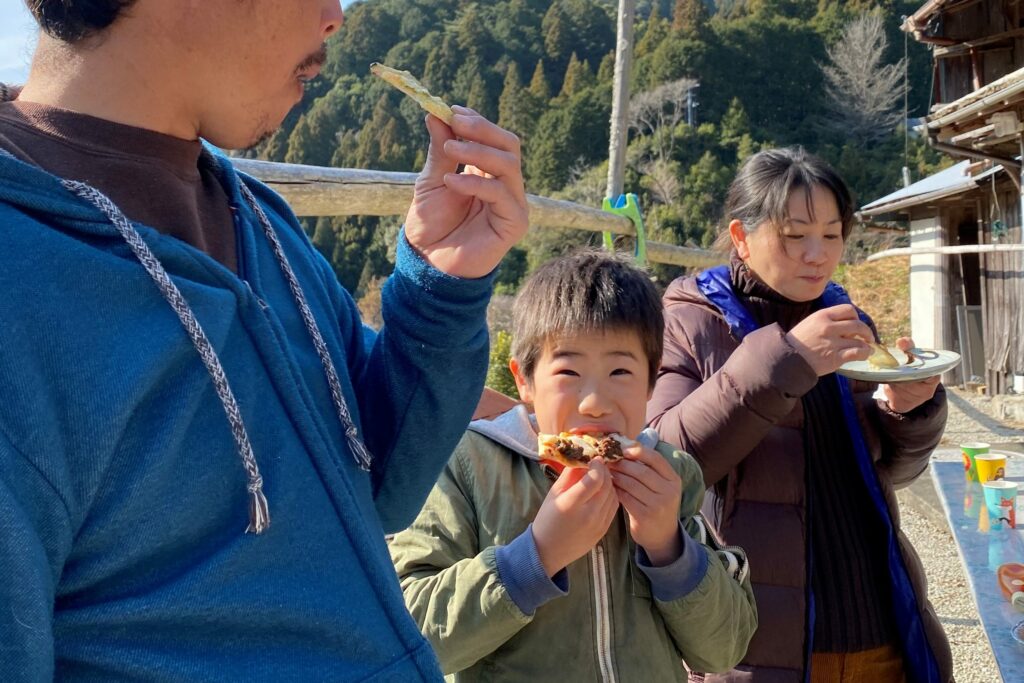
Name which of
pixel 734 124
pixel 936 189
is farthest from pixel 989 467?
pixel 734 124

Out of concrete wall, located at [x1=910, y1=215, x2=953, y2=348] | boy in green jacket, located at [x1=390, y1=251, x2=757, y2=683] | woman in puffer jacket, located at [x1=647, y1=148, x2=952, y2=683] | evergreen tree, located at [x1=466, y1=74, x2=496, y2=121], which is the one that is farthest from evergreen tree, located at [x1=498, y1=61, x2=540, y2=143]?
boy in green jacket, located at [x1=390, y1=251, x2=757, y2=683]

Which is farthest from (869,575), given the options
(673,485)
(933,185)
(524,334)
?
(933,185)

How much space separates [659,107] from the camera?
33344mm

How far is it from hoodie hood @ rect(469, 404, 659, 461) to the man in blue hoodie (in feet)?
2.05

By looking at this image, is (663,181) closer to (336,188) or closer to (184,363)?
(336,188)

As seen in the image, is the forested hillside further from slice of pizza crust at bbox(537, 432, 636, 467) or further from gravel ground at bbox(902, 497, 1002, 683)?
slice of pizza crust at bbox(537, 432, 636, 467)

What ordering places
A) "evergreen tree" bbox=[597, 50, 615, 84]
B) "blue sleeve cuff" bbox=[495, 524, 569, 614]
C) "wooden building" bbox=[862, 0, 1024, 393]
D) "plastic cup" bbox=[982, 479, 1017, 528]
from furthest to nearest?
"evergreen tree" bbox=[597, 50, 615, 84] → "wooden building" bbox=[862, 0, 1024, 393] → "plastic cup" bbox=[982, 479, 1017, 528] → "blue sleeve cuff" bbox=[495, 524, 569, 614]

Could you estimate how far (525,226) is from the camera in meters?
1.19

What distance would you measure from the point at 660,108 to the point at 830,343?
32746mm

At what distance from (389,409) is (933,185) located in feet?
51.1

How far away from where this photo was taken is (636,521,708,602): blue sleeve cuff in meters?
1.62

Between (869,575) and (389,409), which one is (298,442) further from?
(869,575)

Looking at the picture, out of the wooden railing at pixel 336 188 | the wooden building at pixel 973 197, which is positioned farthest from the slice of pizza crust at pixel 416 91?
the wooden building at pixel 973 197

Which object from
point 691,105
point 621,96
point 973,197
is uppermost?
point 691,105
